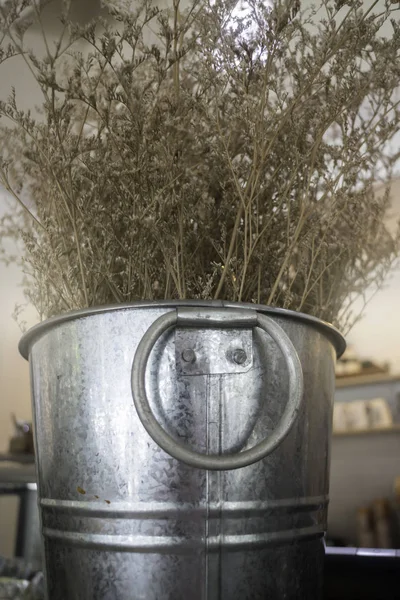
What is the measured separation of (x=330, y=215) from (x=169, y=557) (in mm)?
318

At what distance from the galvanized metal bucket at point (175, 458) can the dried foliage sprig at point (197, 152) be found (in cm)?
6

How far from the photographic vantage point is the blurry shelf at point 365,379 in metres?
2.62

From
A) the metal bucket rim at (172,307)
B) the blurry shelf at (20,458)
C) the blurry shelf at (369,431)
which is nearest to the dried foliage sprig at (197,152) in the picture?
the metal bucket rim at (172,307)

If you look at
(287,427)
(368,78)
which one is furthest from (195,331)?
(368,78)

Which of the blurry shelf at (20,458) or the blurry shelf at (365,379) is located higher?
the blurry shelf at (365,379)

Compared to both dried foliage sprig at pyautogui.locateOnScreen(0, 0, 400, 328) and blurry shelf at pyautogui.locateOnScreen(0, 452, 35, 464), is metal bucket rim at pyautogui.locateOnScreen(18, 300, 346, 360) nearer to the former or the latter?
dried foliage sprig at pyautogui.locateOnScreen(0, 0, 400, 328)

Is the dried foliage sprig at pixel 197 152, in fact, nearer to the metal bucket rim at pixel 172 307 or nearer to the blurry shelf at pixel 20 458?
the metal bucket rim at pixel 172 307

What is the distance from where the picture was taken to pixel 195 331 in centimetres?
48

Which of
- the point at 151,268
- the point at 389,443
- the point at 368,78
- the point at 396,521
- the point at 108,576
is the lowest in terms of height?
the point at 396,521

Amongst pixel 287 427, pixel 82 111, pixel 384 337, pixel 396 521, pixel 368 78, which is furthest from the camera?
pixel 384 337

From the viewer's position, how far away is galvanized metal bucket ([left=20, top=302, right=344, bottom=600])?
470 mm

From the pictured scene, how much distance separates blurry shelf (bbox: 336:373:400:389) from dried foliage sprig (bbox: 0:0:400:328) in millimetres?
2100

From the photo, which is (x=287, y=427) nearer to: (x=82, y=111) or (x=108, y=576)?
(x=108, y=576)

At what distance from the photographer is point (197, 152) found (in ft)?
1.88
